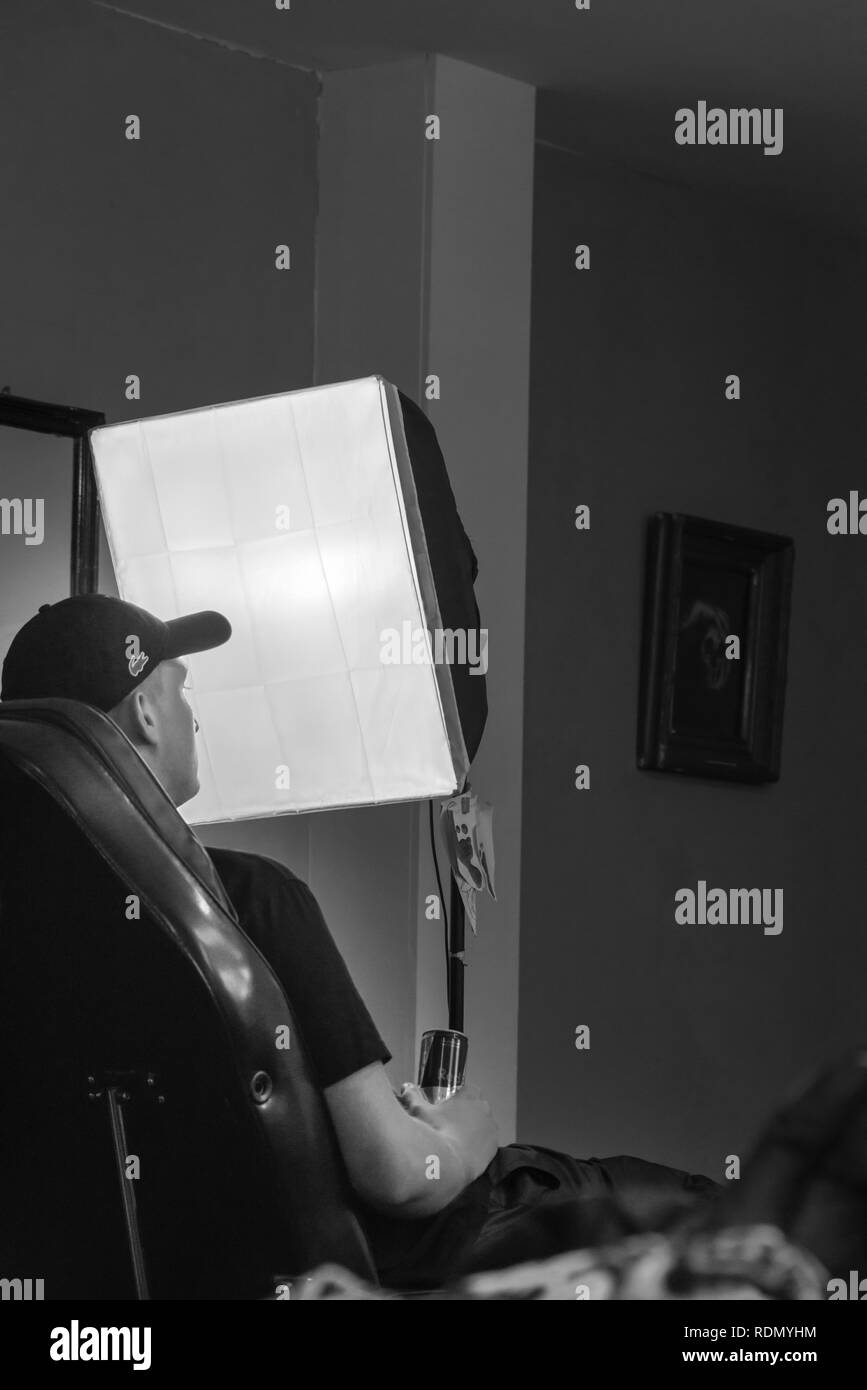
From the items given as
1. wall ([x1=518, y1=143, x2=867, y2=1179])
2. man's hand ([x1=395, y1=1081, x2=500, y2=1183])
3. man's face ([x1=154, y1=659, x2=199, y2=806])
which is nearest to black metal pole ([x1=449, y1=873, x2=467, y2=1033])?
man's hand ([x1=395, y1=1081, x2=500, y2=1183])

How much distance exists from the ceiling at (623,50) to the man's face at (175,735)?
1842 millimetres

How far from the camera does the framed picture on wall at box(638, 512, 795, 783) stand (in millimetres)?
3883

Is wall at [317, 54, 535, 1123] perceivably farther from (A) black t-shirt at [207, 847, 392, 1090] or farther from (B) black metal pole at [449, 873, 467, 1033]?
(A) black t-shirt at [207, 847, 392, 1090]

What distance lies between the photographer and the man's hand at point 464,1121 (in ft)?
5.59

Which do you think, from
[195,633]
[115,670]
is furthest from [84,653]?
[195,633]

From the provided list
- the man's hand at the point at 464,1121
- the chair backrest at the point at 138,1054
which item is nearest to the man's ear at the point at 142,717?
the chair backrest at the point at 138,1054

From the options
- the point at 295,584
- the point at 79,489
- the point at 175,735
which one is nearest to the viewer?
the point at 175,735

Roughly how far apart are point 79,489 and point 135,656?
4.45ft

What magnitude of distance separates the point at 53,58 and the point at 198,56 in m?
0.33

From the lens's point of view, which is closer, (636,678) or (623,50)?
(623,50)

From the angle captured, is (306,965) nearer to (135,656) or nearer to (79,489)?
(135,656)

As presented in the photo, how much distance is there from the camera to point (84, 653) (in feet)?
5.53

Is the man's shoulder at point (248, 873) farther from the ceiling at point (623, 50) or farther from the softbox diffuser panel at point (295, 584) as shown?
the ceiling at point (623, 50)
